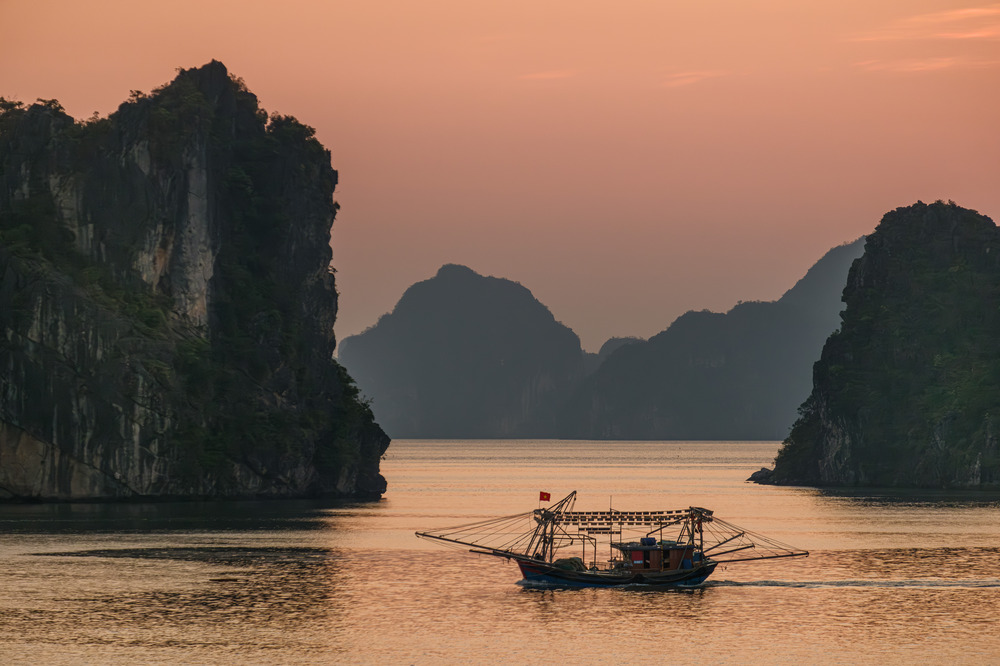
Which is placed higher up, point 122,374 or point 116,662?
point 122,374

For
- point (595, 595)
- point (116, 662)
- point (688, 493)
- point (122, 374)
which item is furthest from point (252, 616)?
point (688, 493)

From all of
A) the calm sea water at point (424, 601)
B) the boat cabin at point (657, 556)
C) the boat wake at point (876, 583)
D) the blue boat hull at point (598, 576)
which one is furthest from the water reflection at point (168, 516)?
the boat wake at point (876, 583)

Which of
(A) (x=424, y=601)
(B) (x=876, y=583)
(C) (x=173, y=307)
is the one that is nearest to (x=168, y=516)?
(C) (x=173, y=307)

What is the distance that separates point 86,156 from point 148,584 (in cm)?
8394

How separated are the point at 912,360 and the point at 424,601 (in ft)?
458

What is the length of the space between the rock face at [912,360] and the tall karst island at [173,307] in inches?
2714

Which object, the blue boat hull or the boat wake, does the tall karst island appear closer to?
the blue boat hull

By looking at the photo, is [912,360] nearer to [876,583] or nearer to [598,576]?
[876,583]

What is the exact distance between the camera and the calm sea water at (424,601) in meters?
53.3

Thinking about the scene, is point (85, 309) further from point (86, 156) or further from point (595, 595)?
point (595, 595)

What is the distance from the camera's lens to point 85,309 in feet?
428

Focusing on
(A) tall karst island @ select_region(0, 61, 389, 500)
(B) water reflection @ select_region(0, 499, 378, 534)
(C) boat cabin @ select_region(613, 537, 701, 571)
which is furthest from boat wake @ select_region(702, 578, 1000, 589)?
(A) tall karst island @ select_region(0, 61, 389, 500)

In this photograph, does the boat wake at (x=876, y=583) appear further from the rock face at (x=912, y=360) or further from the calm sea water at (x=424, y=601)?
the rock face at (x=912, y=360)

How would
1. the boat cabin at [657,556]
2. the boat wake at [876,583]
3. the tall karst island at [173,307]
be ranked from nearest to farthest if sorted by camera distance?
the boat cabin at [657,556] → the boat wake at [876,583] → the tall karst island at [173,307]
